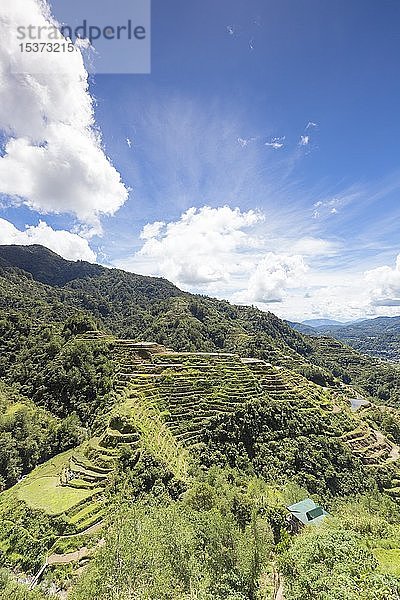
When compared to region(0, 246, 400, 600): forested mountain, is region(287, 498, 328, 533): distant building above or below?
below

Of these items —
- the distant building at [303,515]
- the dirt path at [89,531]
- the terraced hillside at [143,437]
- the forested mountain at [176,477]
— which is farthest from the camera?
the distant building at [303,515]

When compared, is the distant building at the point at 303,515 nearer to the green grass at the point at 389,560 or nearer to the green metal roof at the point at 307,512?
the green metal roof at the point at 307,512

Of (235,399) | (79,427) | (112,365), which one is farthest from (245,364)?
(79,427)

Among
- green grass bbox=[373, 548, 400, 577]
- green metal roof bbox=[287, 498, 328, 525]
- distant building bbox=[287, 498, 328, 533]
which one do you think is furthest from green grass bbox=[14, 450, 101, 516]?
green grass bbox=[373, 548, 400, 577]

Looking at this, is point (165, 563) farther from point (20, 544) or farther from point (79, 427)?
point (79, 427)

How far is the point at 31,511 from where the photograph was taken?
26391 mm

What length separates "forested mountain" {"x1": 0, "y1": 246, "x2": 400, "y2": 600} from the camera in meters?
16.3

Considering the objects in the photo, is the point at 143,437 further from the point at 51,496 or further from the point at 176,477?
the point at 51,496

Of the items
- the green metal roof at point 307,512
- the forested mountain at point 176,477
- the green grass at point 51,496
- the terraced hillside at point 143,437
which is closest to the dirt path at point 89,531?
the terraced hillside at point 143,437

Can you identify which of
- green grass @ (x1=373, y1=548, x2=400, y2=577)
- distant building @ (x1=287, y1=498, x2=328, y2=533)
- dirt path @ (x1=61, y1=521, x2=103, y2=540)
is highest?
green grass @ (x1=373, y1=548, x2=400, y2=577)

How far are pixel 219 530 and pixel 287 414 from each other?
86.9 feet

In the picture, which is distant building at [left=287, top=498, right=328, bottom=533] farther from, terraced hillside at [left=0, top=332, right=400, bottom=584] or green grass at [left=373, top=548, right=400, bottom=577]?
green grass at [left=373, top=548, right=400, bottom=577]

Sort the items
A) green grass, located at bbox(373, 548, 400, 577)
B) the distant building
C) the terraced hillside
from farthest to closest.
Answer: the distant building
the terraced hillside
green grass, located at bbox(373, 548, 400, 577)

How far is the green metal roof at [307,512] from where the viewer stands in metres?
30.2
